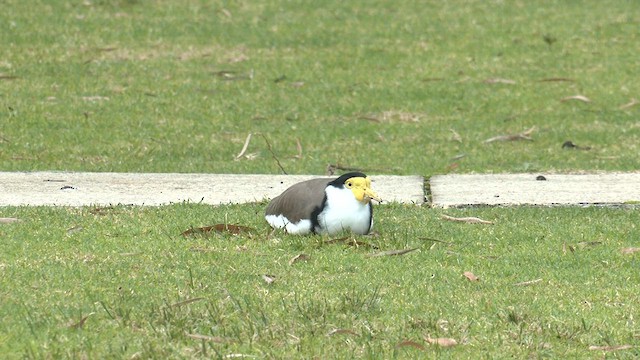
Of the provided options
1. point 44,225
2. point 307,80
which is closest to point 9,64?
point 307,80

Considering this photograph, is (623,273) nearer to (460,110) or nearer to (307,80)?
(460,110)

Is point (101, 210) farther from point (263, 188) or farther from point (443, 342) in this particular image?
point (443, 342)

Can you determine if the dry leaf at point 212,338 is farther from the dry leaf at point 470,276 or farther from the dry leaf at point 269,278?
the dry leaf at point 470,276

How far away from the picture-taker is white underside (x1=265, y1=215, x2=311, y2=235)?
7.70 metres

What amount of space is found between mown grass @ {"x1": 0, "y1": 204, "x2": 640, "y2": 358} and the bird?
0.42 ft

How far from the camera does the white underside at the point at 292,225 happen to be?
7.70 metres

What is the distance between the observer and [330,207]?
761 centimetres

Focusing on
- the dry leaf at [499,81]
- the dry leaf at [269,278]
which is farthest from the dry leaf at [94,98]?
the dry leaf at [269,278]

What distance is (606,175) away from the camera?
10383mm

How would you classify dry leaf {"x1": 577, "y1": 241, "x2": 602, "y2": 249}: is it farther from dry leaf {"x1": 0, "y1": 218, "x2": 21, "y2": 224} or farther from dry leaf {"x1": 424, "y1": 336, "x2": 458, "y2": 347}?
dry leaf {"x1": 0, "y1": 218, "x2": 21, "y2": 224}

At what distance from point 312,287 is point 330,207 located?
3.77ft

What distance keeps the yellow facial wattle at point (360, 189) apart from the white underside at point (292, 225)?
1.19 feet

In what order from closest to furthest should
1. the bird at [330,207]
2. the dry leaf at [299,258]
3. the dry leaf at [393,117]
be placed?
the dry leaf at [299,258] < the bird at [330,207] < the dry leaf at [393,117]

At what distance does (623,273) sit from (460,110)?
6.70 meters
